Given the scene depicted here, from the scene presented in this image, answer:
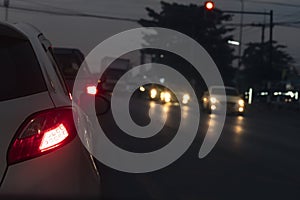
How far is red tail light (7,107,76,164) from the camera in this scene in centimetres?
355

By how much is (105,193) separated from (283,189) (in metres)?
2.52

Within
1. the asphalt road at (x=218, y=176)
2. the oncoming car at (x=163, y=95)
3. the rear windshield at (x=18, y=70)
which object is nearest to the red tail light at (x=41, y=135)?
the rear windshield at (x=18, y=70)

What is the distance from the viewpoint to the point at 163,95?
50406 mm

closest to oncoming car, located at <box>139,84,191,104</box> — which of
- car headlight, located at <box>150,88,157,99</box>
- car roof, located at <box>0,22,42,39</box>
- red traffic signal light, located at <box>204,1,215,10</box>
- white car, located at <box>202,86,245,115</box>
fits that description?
car headlight, located at <box>150,88,157,99</box>

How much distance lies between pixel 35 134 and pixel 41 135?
4 centimetres

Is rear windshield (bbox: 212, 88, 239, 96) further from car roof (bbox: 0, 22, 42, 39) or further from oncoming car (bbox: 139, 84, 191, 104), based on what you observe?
car roof (bbox: 0, 22, 42, 39)

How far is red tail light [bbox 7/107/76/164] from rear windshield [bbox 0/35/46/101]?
185mm

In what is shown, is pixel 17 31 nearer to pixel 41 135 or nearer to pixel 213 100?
pixel 41 135

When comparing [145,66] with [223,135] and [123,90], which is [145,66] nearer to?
[123,90]

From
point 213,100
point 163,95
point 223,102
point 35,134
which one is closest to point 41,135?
point 35,134

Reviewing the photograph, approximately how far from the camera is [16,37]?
13.2ft

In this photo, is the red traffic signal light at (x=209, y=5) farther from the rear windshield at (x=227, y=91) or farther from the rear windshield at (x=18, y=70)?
the rear windshield at (x=18, y=70)

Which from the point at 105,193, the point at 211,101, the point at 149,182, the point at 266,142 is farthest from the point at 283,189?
the point at 211,101

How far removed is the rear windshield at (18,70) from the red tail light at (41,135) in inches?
7.3
